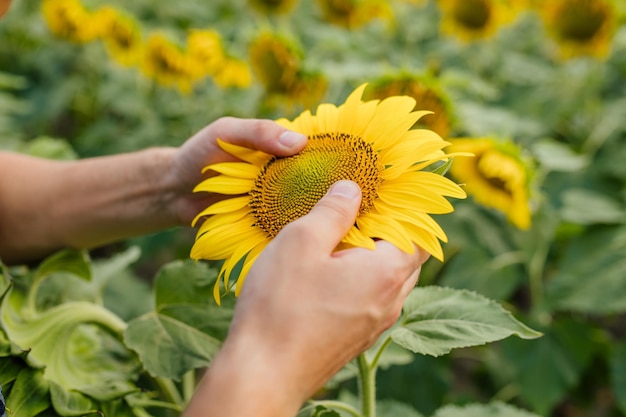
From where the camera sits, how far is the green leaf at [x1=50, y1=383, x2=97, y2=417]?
57 cm

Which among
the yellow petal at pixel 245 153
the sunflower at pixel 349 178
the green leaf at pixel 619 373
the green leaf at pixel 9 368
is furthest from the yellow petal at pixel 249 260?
the green leaf at pixel 619 373

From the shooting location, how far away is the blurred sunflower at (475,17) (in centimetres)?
143

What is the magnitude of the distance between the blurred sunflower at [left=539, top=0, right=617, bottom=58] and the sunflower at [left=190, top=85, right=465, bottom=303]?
2.91 feet

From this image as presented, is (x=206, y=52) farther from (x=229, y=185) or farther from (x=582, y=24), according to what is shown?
(x=229, y=185)

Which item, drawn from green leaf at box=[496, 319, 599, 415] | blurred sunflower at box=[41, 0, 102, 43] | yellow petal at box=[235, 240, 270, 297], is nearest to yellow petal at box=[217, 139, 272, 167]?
yellow petal at box=[235, 240, 270, 297]

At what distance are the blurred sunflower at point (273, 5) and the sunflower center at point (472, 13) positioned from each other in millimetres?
374

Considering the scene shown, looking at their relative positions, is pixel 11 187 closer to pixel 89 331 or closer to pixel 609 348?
pixel 89 331

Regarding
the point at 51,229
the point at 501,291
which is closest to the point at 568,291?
the point at 501,291

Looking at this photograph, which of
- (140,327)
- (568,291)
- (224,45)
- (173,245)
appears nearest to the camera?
(140,327)

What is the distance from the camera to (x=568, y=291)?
40.9 inches

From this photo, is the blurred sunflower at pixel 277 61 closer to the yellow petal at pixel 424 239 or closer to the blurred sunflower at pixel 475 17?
the blurred sunflower at pixel 475 17

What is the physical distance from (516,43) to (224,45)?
0.72 metres

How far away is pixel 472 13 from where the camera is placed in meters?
1.44

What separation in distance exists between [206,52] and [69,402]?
983 mm
